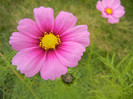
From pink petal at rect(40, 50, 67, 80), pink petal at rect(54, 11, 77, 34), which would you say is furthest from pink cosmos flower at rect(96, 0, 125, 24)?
pink petal at rect(40, 50, 67, 80)

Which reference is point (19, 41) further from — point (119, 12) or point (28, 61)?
point (119, 12)

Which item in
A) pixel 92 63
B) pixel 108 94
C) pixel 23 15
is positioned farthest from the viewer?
pixel 23 15

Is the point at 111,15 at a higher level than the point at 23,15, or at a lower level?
higher

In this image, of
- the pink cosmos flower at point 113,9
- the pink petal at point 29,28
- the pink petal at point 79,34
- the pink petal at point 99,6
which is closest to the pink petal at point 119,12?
the pink cosmos flower at point 113,9

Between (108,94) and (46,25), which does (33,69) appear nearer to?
(46,25)

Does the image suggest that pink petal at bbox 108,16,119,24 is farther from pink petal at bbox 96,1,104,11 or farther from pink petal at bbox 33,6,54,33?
pink petal at bbox 33,6,54,33

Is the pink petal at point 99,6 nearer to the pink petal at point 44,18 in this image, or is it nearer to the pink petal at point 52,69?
the pink petal at point 44,18

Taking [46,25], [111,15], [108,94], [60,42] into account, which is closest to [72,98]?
[108,94]
